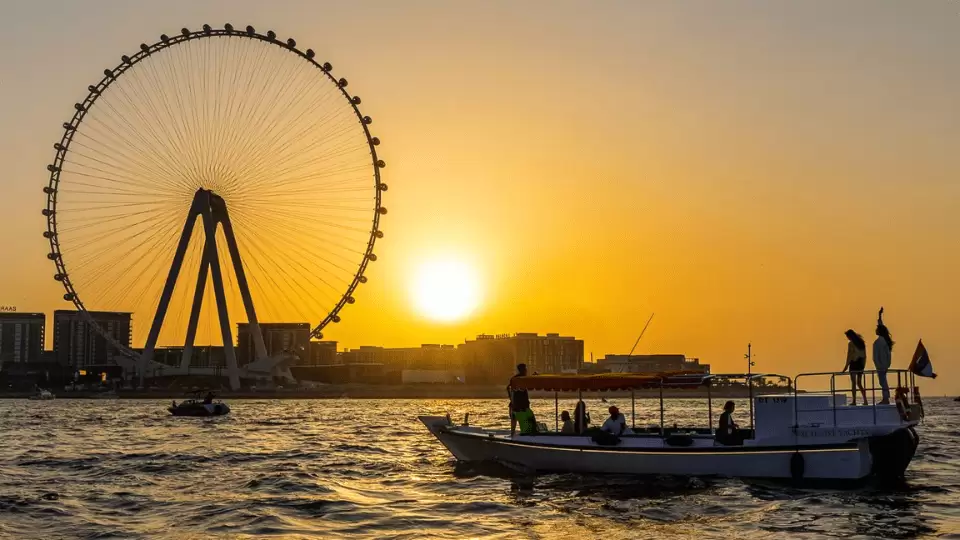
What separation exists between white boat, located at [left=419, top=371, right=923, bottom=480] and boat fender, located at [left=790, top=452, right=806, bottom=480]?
0.09 feet

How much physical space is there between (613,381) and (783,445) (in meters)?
6.05

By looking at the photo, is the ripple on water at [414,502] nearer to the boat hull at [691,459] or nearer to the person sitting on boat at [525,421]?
the boat hull at [691,459]

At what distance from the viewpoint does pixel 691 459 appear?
32.3 m

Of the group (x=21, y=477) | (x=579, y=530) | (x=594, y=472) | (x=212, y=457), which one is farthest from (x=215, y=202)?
(x=579, y=530)

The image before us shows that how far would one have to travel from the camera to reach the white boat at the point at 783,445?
3088 cm

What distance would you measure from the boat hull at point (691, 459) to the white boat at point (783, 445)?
0.03 meters

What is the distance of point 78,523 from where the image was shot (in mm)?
27812

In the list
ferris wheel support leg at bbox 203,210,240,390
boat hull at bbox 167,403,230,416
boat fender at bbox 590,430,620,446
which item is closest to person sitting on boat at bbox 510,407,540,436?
boat fender at bbox 590,430,620,446

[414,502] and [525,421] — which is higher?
[525,421]

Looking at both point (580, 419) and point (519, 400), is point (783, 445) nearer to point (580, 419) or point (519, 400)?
point (580, 419)

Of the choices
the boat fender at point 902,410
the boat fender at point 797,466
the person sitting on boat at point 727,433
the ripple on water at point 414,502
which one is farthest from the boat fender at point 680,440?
the boat fender at point 902,410

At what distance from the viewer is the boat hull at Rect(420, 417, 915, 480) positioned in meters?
30.8

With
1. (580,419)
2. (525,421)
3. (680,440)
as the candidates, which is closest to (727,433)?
(680,440)

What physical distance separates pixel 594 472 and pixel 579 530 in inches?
314
